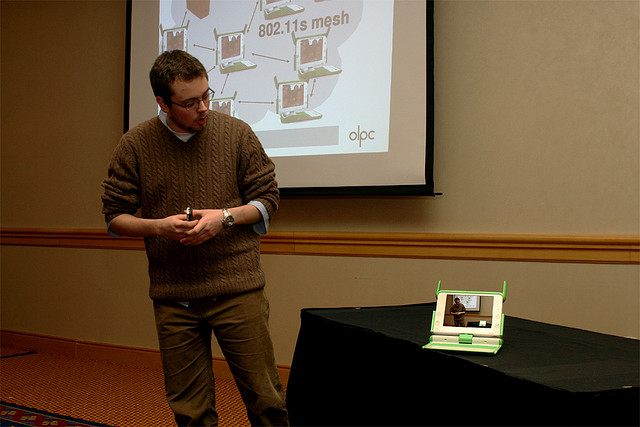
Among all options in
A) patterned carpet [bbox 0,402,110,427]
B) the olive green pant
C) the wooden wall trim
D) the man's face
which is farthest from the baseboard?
the man's face

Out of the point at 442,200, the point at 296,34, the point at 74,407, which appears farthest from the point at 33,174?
the point at 442,200

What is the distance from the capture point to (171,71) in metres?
1.79

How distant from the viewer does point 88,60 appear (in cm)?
415

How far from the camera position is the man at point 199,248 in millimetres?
1865

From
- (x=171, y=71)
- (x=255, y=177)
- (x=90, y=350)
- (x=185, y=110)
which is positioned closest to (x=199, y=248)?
(x=255, y=177)

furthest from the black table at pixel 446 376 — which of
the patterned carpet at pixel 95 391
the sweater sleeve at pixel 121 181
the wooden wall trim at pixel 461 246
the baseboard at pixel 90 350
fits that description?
the baseboard at pixel 90 350

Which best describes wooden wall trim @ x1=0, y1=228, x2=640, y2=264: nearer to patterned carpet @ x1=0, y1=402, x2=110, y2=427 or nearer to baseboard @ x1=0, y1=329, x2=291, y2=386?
baseboard @ x1=0, y1=329, x2=291, y2=386

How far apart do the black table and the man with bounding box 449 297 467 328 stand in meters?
0.09

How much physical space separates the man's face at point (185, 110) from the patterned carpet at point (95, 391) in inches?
57.4

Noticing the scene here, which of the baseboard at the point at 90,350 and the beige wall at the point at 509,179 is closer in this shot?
the beige wall at the point at 509,179

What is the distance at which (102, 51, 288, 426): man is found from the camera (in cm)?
187

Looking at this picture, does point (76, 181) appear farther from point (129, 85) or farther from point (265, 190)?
point (265, 190)

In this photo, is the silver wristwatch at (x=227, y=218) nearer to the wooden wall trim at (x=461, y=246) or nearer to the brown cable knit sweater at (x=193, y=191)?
the brown cable knit sweater at (x=193, y=191)

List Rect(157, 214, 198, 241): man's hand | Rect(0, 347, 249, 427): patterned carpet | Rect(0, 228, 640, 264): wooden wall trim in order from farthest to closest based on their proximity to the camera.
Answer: Rect(0, 347, 249, 427): patterned carpet, Rect(0, 228, 640, 264): wooden wall trim, Rect(157, 214, 198, 241): man's hand
